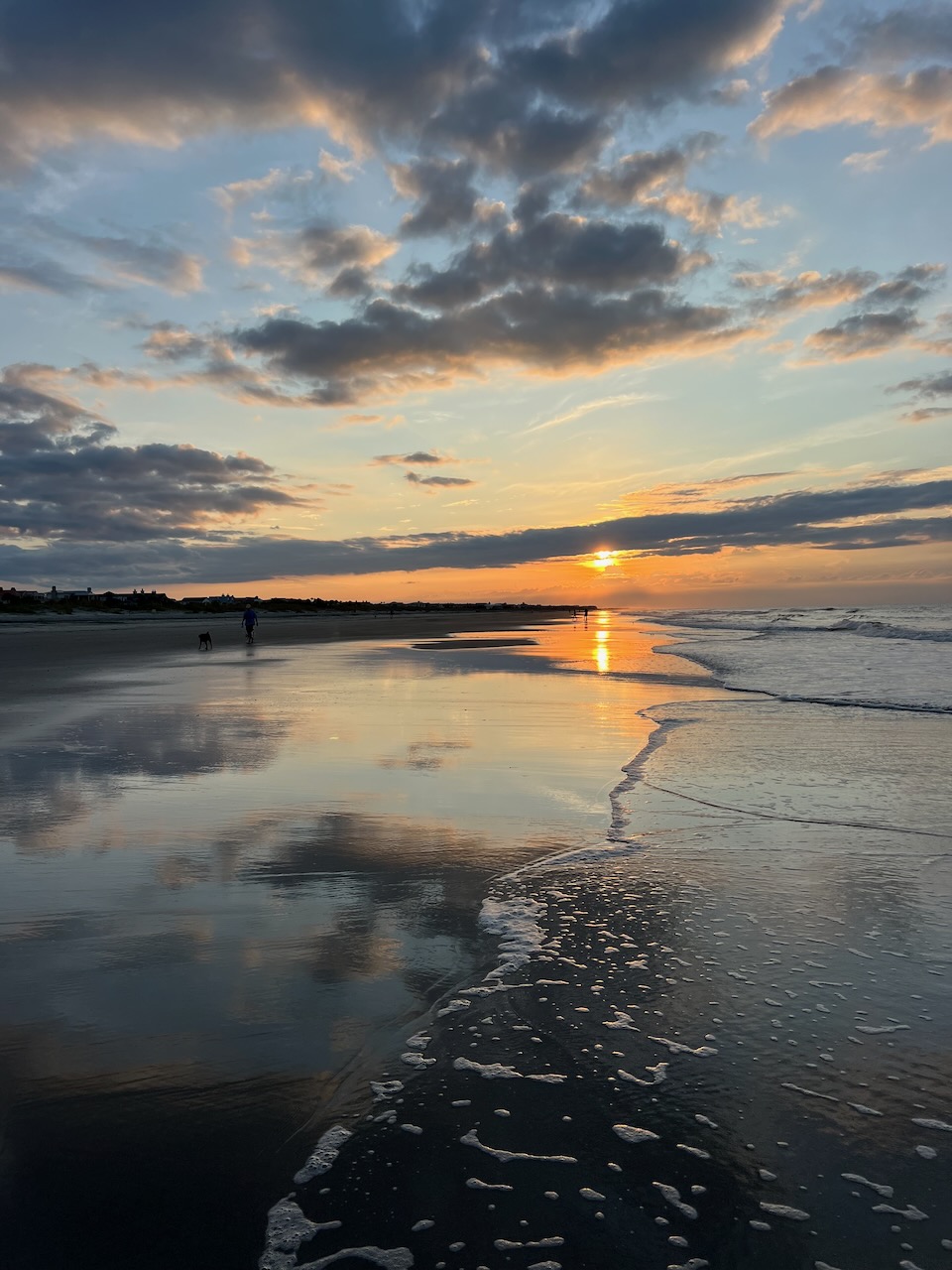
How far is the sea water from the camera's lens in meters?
2.65

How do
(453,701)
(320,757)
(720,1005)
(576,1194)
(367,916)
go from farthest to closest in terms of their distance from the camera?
(453,701), (320,757), (367,916), (720,1005), (576,1194)

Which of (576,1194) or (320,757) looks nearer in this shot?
(576,1194)

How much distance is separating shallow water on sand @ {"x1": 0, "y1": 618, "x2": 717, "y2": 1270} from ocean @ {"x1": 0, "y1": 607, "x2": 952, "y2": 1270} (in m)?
0.02

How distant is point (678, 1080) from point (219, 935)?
297cm

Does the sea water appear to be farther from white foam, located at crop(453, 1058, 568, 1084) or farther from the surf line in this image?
the surf line

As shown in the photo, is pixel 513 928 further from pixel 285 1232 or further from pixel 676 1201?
pixel 285 1232

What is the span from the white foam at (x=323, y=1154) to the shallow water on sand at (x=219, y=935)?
0.30 ft

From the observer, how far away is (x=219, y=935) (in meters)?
5.02

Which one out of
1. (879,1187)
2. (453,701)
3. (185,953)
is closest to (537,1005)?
(879,1187)

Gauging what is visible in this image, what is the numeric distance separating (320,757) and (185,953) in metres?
6.22

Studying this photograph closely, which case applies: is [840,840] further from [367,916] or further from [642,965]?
[367,916]

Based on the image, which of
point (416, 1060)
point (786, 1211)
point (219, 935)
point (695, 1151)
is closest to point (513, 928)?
point (416, 1060)

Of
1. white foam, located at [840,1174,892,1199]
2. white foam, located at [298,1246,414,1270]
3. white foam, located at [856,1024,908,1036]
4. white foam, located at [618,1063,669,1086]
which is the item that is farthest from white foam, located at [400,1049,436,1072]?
white foam, located at [856,1024,908,1036]

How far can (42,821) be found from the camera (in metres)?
7.59
